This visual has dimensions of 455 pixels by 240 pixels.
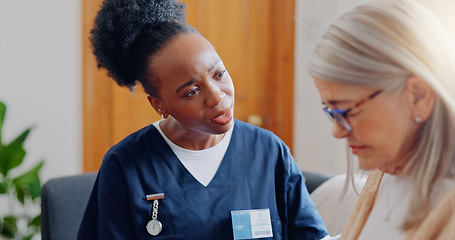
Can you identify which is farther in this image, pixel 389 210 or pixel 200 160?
pixel 200 160

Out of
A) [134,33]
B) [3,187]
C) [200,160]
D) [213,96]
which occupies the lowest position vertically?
[3,187]

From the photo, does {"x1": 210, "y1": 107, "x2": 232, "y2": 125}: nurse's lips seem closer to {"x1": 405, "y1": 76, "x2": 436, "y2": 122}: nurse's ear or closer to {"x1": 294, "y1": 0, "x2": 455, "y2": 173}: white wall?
{"x1": 405, "y1": 76, "x2": 436, "y2": 122}: nurse's ear

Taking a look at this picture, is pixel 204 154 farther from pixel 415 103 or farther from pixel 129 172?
pixel 415 103

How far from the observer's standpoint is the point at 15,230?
2451mm

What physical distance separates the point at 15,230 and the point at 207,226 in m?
1.33

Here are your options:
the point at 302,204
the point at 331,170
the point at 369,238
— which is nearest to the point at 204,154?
the point at 302,204

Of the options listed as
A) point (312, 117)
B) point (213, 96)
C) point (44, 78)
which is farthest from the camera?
point (312, 117)

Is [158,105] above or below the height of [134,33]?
below

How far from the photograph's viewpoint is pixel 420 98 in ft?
2.72

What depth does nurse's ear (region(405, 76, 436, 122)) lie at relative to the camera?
2.68 ft

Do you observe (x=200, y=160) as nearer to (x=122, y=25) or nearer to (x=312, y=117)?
(x=122, y=25)

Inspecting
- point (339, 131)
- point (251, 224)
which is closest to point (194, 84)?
point (251, 224)

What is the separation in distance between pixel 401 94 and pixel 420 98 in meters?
0.03

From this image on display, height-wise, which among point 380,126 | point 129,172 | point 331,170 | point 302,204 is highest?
point 380,126
